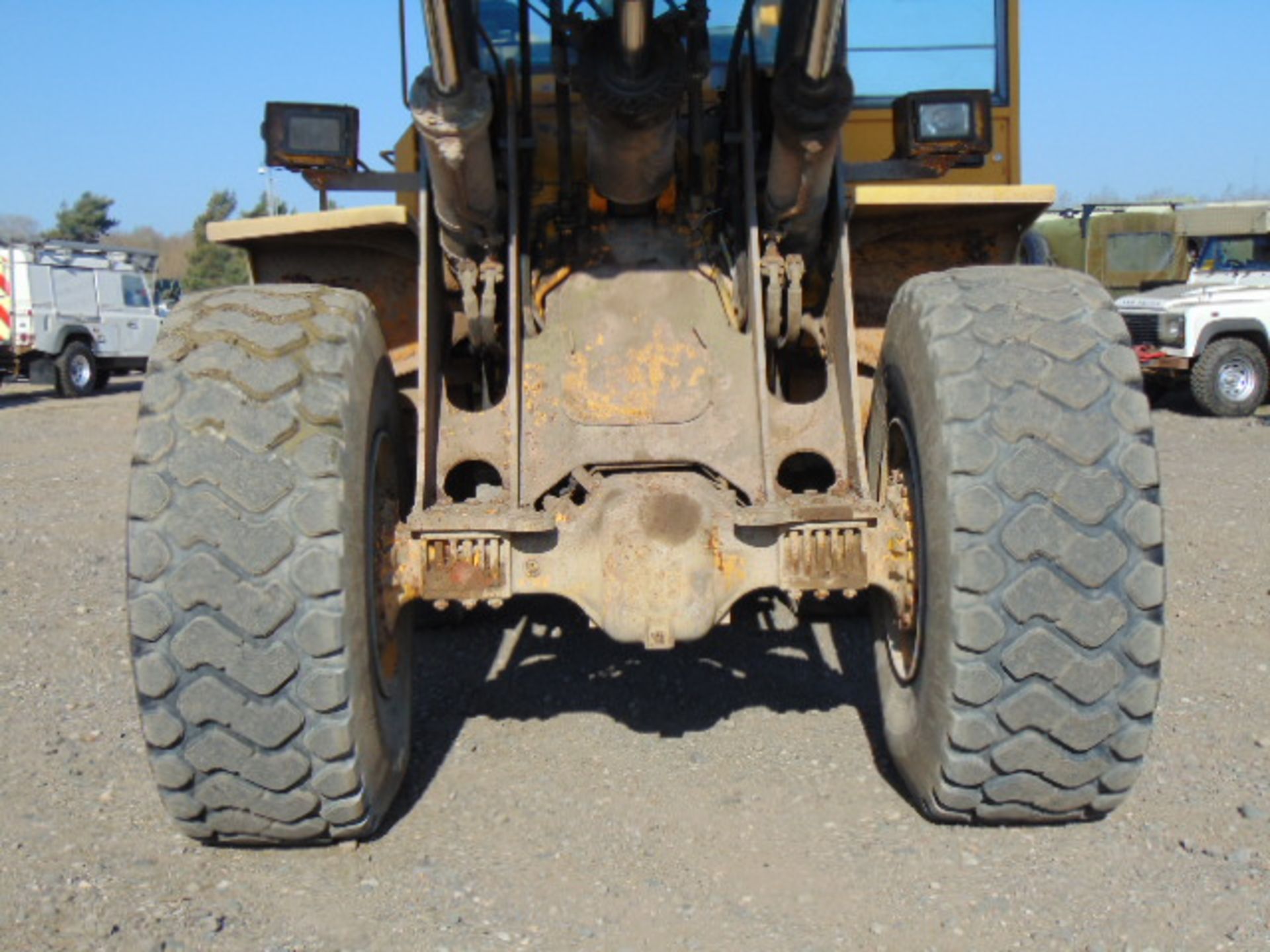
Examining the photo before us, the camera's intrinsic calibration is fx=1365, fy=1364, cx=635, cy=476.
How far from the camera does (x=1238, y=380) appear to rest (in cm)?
1484

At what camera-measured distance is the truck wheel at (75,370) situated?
22.8m

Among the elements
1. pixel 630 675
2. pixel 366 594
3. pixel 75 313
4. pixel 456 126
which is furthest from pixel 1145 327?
pixel 75 313

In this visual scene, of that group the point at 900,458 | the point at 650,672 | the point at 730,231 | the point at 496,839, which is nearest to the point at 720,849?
the point at 496,839

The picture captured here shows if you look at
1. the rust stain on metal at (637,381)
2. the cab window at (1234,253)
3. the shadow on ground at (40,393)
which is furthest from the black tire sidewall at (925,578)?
the shadow on ground at (40,393)

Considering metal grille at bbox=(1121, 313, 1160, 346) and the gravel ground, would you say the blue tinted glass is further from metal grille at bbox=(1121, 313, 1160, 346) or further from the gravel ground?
metal grille at bbox=(1121, 313, 1160, 346)

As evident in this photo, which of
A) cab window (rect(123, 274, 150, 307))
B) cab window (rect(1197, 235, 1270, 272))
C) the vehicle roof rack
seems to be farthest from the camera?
cab window (rect(123, 274, 150, 307))

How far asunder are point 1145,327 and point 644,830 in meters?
→ 13.1

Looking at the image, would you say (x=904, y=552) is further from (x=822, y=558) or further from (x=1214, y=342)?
(x=1214, y=342)

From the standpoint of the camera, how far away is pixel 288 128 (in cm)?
369

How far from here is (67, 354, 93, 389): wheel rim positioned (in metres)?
22.9

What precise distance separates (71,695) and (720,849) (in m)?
2.64

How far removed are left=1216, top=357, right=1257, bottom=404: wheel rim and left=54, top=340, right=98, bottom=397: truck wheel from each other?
17.7m

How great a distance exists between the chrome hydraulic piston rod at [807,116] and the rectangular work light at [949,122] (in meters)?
0.27

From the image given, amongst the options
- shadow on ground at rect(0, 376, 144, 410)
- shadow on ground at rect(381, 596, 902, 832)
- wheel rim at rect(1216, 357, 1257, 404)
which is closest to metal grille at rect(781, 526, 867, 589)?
shadow on ground at rect(381, 596, 902, 832)
